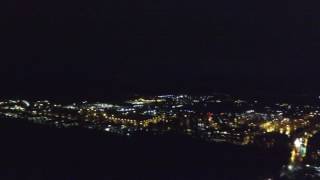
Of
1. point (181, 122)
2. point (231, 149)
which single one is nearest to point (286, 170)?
point (231, 149)

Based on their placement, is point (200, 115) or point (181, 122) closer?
point (181, 122)

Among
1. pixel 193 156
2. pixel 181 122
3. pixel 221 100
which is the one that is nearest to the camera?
pixel 193 156

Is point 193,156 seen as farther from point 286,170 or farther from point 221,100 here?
point 221,100

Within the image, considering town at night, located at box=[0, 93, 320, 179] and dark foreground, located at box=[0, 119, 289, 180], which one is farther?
town at night, located at box=[0, 93, 320, 179]

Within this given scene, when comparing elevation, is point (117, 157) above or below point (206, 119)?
above

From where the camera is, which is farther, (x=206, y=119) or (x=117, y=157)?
(x=206, y=119)

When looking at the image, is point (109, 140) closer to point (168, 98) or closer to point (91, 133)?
point (91, 133)

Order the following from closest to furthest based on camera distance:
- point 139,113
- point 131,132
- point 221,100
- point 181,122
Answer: point 131,132
point 181,122
point 139,113
point 221,100

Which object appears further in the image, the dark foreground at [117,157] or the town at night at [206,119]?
the town at night at [206,119]
